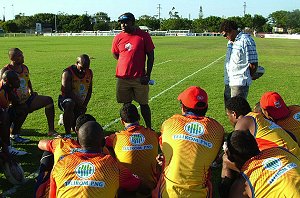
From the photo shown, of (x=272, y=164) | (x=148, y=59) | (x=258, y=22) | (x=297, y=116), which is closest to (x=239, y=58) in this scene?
(x=148, y=59)

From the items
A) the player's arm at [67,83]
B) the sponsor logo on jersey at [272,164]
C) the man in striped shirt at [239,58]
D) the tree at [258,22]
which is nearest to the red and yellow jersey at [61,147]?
the sponsor logo on jersey at [272,164]

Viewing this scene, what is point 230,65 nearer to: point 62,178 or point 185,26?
point 62,178

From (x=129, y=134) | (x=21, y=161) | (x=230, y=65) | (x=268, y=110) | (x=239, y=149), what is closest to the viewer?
(x=239, y=149)

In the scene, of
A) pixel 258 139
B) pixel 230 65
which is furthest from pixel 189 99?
pixel 230 65

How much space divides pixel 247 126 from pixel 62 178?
2133 mm

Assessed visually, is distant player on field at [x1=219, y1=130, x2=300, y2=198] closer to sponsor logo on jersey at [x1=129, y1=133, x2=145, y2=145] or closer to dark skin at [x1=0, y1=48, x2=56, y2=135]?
sponsor logo on jersey at [x1=129, y1=133, x2=145, y2=145]

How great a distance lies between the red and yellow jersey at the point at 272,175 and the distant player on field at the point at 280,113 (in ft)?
5.39

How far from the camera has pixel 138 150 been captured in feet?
15.6

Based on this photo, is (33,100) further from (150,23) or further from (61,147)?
(150,23)

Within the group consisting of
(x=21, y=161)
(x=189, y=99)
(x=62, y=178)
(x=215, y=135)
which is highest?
(x=189, y=99)

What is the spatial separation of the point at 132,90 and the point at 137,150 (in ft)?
11.1

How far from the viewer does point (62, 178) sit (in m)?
3.58

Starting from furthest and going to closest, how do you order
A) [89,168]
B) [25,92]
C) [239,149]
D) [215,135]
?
[25,92]
[215,135]
[239,149]
[89,168]

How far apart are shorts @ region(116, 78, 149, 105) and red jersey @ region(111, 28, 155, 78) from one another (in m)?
0.13
